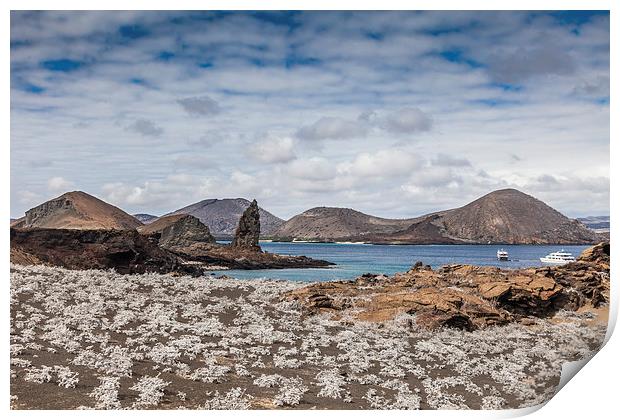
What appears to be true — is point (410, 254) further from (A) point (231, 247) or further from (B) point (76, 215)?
(B) point (76, 215)

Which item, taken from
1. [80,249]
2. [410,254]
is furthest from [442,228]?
[80,249]

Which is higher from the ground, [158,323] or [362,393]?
[158,323]

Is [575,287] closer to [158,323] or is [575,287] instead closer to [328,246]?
[158,323]

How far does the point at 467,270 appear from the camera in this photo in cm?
2030

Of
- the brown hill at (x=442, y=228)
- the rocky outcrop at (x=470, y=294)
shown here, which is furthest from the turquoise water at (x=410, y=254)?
the rocky outcrop at (x=470, y=294)

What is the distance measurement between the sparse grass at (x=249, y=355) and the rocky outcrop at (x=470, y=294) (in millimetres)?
581

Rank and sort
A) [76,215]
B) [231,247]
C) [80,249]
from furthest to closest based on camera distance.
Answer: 1. [231,247]
2. [80,249]
3. [76,215]

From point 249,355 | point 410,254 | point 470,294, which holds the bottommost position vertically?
point 410,254

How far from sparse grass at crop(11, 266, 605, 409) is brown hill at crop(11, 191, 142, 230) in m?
4.78

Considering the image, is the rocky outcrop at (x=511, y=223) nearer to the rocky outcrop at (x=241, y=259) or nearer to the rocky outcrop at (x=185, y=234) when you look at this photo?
the rocky outcrop at (x=241, y=259)

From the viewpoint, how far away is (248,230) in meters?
69.8

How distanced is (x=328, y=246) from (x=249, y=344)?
121 metres

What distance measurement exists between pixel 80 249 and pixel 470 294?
15779mm

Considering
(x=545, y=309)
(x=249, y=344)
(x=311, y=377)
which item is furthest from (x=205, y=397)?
(x=545, y=309)
